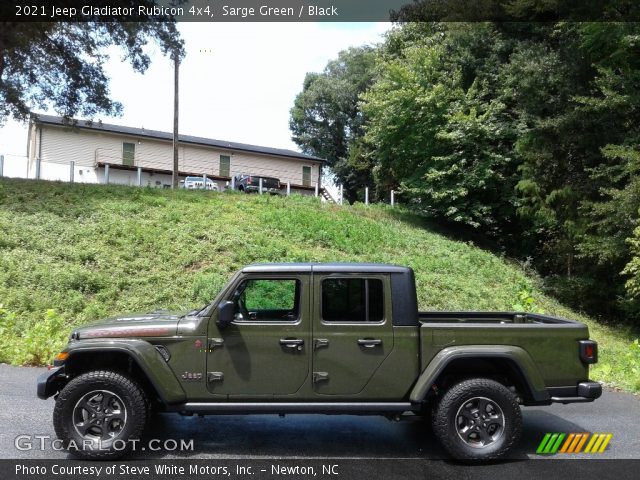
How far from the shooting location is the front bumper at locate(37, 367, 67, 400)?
486 centimetres

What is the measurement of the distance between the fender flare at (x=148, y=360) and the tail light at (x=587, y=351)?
371 cm

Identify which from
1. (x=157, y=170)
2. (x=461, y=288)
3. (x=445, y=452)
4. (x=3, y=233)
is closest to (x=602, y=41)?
(x=461, y=288)

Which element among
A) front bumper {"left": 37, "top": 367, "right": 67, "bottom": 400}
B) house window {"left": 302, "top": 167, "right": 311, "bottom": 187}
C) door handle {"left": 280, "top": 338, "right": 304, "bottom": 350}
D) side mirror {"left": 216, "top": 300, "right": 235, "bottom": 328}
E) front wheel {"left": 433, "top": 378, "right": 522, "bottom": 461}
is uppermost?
house window {"left": 302, "top": 167, "right": 311, "bottom": 187}

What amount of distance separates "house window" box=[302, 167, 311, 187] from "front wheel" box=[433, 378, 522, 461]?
37.4 meters

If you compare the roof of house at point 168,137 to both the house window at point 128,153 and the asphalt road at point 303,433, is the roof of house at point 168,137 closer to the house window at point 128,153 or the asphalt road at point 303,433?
the house window at point 128,153

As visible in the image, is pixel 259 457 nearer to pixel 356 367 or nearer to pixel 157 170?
pixel 356 367

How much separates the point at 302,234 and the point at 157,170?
22.3 metres

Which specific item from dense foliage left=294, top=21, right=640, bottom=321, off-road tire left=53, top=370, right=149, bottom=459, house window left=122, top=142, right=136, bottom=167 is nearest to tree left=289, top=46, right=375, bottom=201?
house window left=122, top=142, right=136, bottom=167

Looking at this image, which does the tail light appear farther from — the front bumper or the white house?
the white house

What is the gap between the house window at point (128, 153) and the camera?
35562mm

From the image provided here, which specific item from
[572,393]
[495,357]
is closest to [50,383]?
[495,357]

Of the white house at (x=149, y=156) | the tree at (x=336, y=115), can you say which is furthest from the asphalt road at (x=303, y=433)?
the tree at (x=336, y=115)

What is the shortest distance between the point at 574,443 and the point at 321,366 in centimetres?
277

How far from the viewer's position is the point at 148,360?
4777mm
